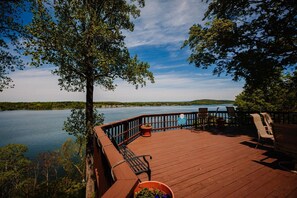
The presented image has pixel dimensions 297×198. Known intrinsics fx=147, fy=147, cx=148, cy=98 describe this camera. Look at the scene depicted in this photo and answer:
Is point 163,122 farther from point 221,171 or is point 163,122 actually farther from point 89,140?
point 221,171

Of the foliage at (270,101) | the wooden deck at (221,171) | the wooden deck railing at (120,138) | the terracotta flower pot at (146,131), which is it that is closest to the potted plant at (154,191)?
the wooden deck railing at (120,138)

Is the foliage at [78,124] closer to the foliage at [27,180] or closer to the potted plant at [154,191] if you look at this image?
the potted plant at [154,191]

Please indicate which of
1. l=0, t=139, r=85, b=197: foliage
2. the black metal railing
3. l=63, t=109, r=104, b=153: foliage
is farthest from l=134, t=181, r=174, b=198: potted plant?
l=0, t=139, r=85, b=197: foliage

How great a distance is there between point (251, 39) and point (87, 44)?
8.83m

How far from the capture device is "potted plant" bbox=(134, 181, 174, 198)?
60.9 inches

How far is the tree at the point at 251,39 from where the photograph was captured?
691 centimetres

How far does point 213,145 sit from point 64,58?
8152 mm

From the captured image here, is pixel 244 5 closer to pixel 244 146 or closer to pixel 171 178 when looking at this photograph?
pixel 244 146

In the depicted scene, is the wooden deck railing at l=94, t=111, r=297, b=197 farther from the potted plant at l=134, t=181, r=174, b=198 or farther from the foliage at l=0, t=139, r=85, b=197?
the foliage at l=0, t=139, r=85, b=197

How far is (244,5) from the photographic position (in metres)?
7.87

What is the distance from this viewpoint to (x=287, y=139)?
349 cm

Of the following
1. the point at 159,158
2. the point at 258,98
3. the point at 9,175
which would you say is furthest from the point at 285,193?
the point at 9,175

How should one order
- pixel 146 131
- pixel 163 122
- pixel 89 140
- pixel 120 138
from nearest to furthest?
pixel 120 138, pixel 146 131, pixel 163 122, pixel 89 140

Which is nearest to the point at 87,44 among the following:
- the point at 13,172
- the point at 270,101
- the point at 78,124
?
the point at 78,124
